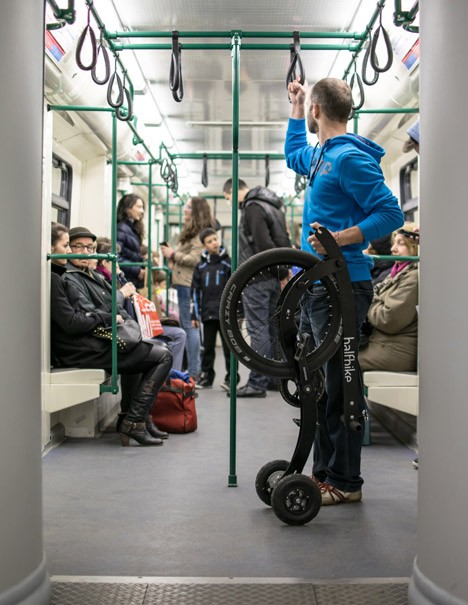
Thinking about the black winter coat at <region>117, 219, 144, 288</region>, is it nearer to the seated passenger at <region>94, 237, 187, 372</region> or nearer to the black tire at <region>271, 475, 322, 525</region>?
the seated passenger at <region>94, 237, 187, 372</region>

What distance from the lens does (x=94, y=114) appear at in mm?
6105

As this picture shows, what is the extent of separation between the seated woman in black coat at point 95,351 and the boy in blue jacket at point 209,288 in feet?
8.18

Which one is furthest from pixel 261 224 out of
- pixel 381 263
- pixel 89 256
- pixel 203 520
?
pixel 203 520

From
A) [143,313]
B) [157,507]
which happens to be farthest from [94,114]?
[157,507]

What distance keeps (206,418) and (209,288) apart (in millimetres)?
1920

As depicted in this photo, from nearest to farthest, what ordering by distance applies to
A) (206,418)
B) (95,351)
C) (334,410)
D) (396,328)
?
1. (334,410)
2. (396,328)
3. (95,351)
4. (206,418)

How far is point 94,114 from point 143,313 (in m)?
1.83

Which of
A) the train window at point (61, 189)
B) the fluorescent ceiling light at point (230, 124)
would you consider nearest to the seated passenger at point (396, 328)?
the train window at point (61, 189)

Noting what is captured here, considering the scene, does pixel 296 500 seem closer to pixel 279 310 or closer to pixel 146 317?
pixel 279 310

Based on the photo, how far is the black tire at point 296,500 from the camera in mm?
2908

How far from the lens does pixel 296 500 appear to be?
9.64 ft

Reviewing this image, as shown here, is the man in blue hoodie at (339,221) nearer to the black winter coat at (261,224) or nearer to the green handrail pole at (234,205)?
the green handrail pole at (234,205)
